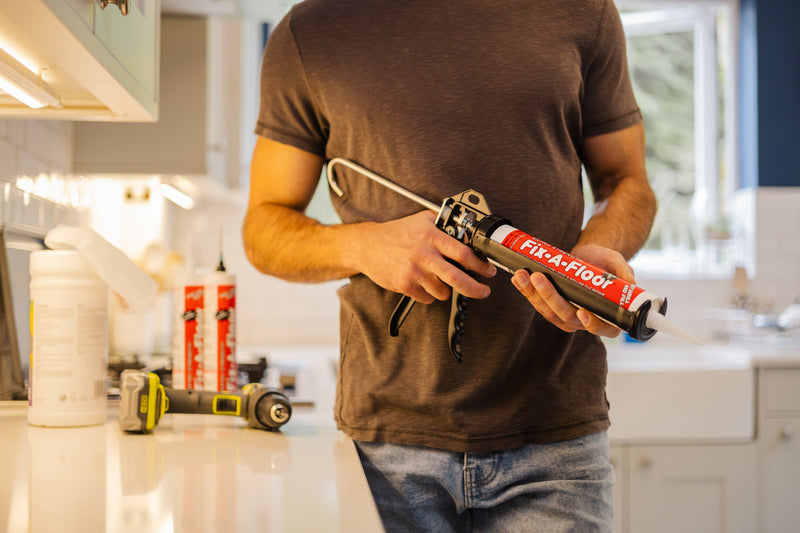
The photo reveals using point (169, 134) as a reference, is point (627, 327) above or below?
below

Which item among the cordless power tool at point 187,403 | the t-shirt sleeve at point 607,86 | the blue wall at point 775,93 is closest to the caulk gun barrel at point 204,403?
the cordless power tool at point 187,403

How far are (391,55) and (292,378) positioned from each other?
99 cm

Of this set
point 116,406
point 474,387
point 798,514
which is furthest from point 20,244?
point 798,514

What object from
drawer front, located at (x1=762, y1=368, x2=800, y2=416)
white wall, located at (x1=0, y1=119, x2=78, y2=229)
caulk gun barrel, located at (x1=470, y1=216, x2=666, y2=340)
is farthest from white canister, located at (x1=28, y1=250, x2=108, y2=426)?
drawer front, located at (x1=762, y1=368, x2=800, y2=416)

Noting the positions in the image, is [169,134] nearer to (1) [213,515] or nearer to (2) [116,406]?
(2) [116,406]

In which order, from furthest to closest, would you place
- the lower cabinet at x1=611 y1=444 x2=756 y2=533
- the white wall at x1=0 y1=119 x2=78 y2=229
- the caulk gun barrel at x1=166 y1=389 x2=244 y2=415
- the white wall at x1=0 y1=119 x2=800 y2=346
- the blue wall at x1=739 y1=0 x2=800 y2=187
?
the blue wall at x1=739 y1=0 x2=800 y2=187, the white wall at x1=0 y1=119 x2=800 y2=346, the lower cabinet at x1=611 y1=444 x2=756 y2=533, the white wall at x1=0 y1=119 x2=78 y2=229, the caulk gun barrel at x1=166 y1=389 x2=244 y2=415

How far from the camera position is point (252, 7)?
78.4 inches

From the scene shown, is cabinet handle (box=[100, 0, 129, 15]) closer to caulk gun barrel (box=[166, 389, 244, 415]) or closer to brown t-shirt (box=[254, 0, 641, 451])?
brown t-shirt (box=[254, 0, 641, 451])

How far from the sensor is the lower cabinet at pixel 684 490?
242cm

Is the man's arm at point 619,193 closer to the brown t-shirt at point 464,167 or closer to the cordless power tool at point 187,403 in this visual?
the brown t-shirt at point 464,167

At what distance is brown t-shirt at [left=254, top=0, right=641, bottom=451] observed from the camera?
35.5 inches

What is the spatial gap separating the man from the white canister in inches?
9.6

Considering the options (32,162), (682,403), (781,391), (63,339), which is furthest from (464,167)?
(781,391)

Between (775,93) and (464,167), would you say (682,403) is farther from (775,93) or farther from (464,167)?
(464,167)
